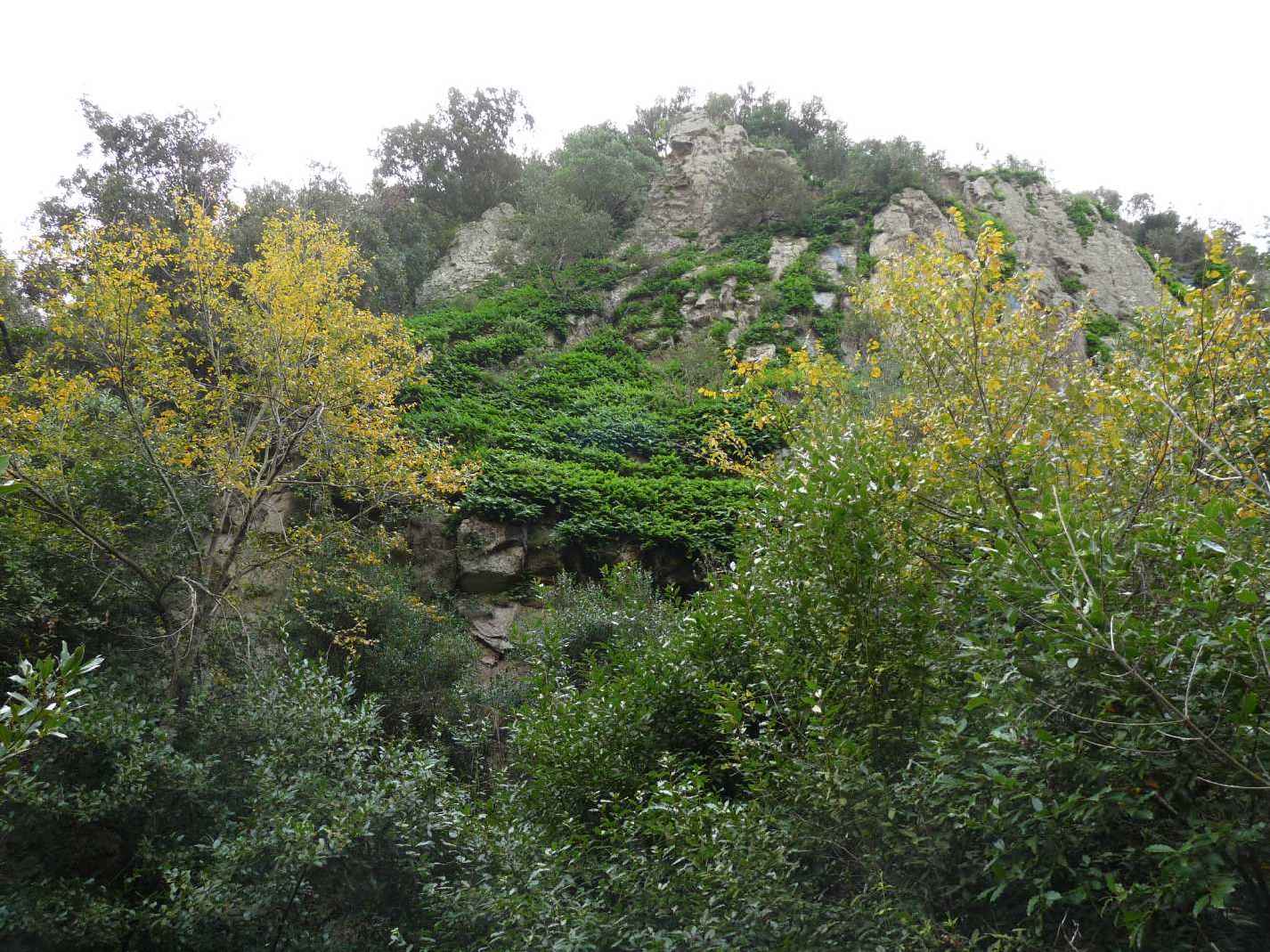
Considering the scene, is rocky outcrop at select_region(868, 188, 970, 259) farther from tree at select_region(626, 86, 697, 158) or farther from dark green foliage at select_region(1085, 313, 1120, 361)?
tree at select_region(626, 86, 697, 158)

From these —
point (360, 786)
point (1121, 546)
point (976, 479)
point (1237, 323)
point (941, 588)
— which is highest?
point (1237, 323)

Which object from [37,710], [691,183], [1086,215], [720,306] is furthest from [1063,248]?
[37,710]

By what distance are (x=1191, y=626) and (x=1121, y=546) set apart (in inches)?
32.1

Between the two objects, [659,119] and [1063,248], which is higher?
[659,119]

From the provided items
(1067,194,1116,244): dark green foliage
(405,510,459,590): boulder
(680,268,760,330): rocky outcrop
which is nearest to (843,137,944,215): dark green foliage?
(1067,194,1116,244): dark green foliage

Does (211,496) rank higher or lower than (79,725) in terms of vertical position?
higher

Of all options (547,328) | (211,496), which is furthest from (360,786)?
(547,328)

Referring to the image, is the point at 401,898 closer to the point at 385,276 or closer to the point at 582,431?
the point at 582,431

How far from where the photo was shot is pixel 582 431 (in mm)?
16578

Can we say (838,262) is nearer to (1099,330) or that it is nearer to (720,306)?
(720,306)

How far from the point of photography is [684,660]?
6086mm

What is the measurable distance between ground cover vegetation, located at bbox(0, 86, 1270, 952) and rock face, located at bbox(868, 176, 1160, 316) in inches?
680

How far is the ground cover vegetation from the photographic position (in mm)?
2914

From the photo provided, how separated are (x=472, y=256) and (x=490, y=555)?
18746 millimetres
